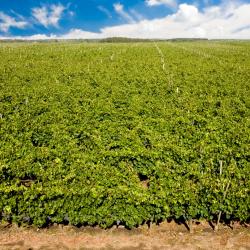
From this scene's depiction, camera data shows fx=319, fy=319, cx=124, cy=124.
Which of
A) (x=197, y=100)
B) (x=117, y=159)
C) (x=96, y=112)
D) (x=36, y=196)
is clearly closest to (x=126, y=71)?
(x=197, y=100)

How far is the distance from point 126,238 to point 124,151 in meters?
3.84

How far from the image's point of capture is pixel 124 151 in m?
13.5

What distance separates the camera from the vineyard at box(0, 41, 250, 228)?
427 inches

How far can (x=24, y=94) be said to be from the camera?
2258 cm

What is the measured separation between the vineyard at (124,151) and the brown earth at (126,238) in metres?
0.33

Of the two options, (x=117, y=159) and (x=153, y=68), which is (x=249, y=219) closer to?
(x=117, y=159)

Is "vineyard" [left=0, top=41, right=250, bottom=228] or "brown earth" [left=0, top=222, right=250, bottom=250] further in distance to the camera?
"vineyard" [left=0, top=41, right=250, bottom=228]

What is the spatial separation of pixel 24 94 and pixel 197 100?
12072 mm

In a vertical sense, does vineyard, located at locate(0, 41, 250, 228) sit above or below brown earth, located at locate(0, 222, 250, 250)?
above

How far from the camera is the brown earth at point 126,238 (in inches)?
407

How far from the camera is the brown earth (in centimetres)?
1034

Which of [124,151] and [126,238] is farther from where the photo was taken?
[124,151]

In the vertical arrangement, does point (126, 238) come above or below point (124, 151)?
below

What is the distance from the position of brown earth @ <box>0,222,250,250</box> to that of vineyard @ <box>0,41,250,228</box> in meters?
0.33
